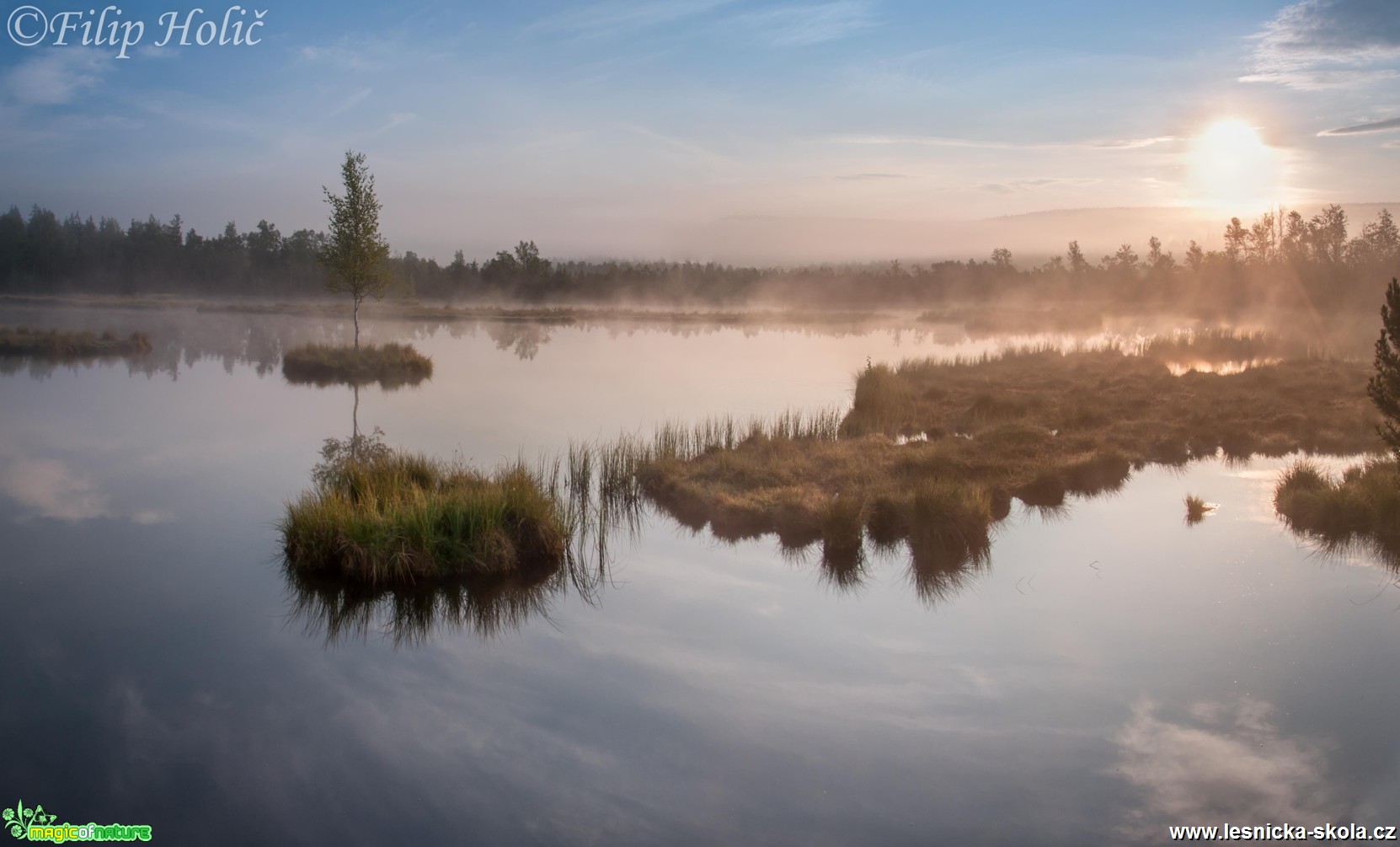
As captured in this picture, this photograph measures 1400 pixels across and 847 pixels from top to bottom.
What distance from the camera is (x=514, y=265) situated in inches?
2827

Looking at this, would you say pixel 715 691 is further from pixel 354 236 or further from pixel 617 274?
pixel 617 274

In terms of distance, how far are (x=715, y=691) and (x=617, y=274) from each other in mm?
75390

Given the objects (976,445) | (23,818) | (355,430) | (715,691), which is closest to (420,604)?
(715,691)

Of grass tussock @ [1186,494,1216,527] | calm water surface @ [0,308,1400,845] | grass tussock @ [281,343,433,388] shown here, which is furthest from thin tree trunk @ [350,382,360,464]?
grass tussock @ [1186,494,1216,527]

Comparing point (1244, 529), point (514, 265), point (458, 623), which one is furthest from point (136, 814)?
point (514, 265)

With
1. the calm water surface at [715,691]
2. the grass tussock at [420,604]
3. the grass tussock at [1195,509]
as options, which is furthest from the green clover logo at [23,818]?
the grass tussock at [1195,509]

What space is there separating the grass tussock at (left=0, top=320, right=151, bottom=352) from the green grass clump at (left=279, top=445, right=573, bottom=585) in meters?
20.5

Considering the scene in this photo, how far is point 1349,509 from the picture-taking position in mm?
9258

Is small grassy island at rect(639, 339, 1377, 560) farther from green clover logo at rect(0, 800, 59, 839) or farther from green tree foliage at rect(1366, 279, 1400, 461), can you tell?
→ green clover logo at rect(0, 800, 59, 839)

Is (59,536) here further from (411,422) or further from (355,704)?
(411,422)

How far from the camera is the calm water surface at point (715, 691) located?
4.44 m

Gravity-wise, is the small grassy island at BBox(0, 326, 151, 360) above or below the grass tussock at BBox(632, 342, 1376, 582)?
above

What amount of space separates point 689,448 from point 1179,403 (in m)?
9.63

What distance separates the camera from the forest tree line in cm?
5678
